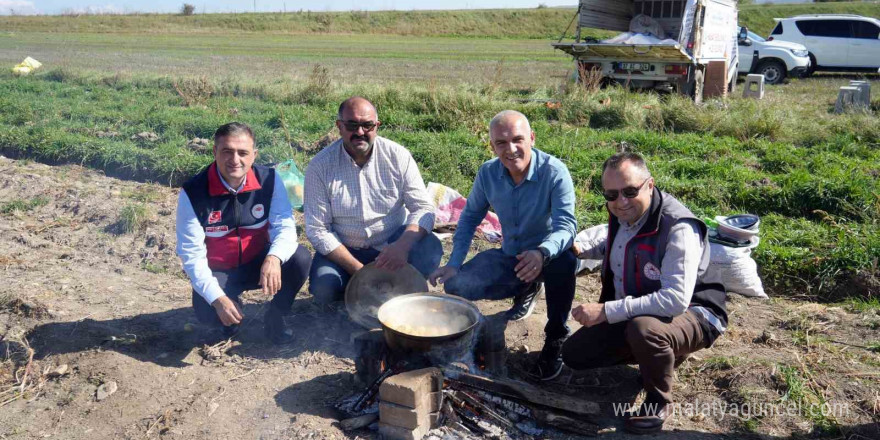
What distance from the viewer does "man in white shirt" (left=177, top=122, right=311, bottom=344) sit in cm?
348

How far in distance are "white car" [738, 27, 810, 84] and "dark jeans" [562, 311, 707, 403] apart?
15.0 meters

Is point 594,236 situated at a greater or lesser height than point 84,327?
greater

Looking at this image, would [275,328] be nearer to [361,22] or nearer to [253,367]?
[253,367]

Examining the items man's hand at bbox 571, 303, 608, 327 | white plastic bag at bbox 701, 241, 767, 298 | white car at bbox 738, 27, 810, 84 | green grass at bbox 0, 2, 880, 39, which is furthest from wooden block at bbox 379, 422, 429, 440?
green grass at bbox 0, 2, 880, 39

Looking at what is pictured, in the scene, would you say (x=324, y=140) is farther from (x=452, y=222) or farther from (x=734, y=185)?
(x=734, y=185)

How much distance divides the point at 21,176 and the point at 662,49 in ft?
32.8

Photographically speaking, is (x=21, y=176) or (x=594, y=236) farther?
(x=21, y=176)

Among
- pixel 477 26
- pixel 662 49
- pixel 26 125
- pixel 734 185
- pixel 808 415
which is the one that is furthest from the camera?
pixel 477 26

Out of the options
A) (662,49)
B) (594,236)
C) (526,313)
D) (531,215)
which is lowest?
(526,313)

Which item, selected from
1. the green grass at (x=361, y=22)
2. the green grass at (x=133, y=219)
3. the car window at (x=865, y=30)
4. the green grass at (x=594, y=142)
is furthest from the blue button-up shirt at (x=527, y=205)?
the green grass at (x=361, y=22)

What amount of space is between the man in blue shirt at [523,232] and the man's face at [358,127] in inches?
29.2

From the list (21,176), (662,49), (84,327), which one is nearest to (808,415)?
(84,327)

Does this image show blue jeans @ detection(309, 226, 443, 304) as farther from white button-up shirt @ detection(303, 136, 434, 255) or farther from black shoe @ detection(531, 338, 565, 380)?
black shoe @ detection(531, 338, 565, 380)

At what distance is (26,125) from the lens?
885 centimetres
